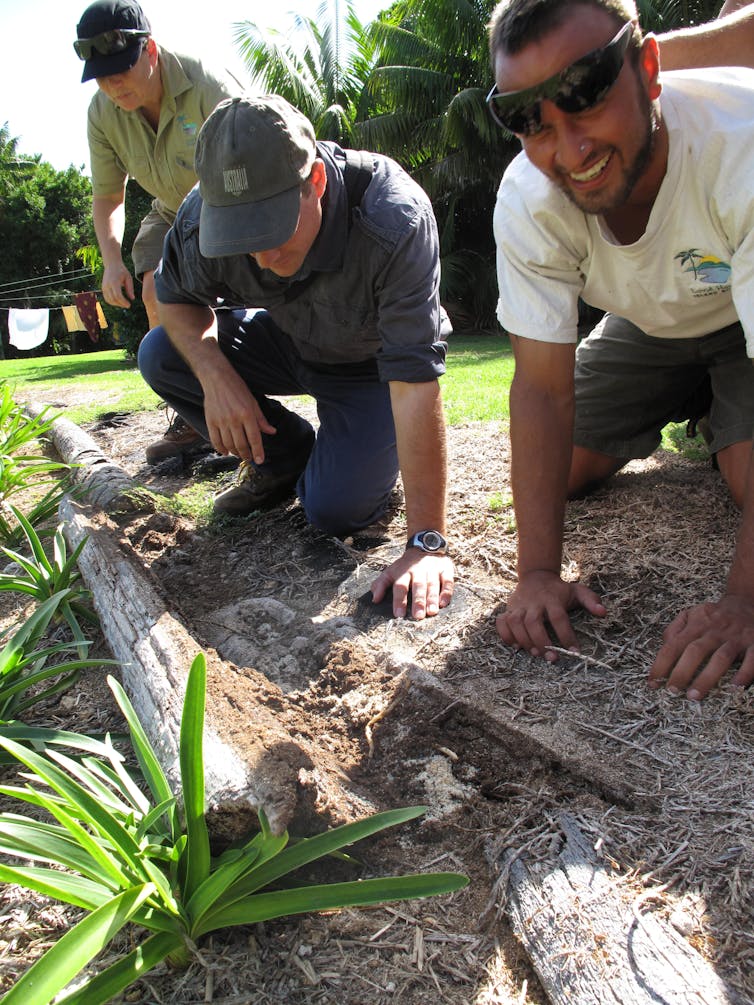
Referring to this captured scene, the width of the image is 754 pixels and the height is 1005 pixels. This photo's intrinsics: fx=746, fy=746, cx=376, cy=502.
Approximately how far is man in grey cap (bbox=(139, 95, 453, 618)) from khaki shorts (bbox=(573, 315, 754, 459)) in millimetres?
640

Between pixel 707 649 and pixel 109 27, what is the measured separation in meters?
3.54

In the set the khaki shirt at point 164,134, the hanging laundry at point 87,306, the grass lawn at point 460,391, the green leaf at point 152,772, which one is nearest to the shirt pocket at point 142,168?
the khaki shirt at point 164,134

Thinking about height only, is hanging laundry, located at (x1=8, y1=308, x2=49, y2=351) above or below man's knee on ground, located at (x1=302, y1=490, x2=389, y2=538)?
below

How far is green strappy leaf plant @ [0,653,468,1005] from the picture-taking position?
3.71 feet

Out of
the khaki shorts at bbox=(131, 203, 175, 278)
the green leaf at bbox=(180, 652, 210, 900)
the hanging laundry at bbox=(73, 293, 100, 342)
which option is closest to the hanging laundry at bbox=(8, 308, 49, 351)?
the hanging laundry at bbox=(73, 293, 100, 342)

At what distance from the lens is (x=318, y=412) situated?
3.15m

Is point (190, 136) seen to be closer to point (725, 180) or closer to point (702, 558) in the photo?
point (725, 180)

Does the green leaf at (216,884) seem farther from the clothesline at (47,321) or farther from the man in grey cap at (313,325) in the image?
the clothesline at (47,321)

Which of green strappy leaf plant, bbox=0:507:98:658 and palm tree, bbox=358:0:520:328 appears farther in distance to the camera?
palm tree, bbox=358:0:520:328

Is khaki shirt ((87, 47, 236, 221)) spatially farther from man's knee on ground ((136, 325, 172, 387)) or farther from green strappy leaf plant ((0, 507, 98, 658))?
green strappy leaf plant ((0, 507, 98, 658))

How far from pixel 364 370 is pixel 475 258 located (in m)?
14.2

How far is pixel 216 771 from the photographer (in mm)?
1374

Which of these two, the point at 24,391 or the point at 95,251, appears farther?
the point at 95,251

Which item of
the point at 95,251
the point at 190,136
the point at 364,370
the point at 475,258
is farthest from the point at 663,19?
the point at 364,370
